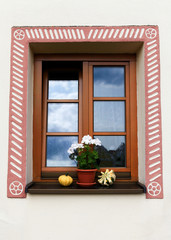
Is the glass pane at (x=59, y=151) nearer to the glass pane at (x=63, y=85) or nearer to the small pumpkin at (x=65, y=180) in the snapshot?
the small pumpkin at (x=65, y=180)

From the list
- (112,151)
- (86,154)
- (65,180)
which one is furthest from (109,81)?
(65,180)

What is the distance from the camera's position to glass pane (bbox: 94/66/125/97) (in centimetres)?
330

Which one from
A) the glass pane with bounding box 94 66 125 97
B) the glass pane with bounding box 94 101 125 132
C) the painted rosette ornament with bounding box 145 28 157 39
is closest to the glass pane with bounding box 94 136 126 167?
the glass pane with bounding box 94 101 125 132

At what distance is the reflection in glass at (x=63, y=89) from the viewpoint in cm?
335

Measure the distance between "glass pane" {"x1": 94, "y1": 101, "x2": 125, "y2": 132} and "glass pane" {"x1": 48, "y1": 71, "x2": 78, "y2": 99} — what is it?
0.32m

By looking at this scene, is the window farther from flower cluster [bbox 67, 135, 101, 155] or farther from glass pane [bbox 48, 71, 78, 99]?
flower cluster [bbox 67, 135, 101, 155]

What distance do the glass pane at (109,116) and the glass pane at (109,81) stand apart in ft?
0.34

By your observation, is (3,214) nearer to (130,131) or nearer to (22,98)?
(22,98)

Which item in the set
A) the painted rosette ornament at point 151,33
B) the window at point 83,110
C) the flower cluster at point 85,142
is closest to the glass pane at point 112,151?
the window at point 83,110

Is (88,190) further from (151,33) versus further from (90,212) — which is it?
(151,33)

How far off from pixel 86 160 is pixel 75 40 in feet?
4.10

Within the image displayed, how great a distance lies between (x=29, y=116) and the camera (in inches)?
121
